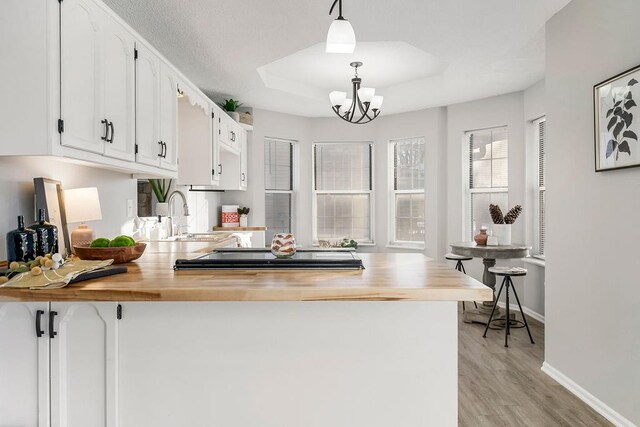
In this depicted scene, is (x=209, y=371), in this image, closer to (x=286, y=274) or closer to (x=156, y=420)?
(x=156, y=420)

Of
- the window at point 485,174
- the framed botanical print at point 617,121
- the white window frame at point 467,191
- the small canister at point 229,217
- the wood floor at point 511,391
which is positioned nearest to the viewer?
the framed botanical print at point 617,121

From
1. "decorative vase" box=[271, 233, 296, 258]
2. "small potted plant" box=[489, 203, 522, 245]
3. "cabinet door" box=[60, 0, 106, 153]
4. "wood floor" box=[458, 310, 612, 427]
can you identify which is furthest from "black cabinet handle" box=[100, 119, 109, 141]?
"small potted plant" box=[489, 203, 522, 245]

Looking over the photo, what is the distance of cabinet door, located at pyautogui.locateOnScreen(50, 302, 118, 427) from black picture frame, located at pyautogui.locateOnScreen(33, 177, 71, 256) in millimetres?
717

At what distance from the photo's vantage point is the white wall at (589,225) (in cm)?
237

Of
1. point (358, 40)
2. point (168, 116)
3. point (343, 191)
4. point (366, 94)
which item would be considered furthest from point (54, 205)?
point (343, 191)

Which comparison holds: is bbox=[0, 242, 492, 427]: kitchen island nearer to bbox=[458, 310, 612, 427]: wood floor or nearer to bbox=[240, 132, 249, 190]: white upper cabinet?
bbox=[458, 310, 612, 427]: wood floor

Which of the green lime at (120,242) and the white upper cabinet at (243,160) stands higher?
the white upper cabinet at (243,160)

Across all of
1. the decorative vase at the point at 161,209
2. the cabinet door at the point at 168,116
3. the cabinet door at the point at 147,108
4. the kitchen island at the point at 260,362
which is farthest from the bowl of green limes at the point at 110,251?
the decorative vase at the point at 161,209

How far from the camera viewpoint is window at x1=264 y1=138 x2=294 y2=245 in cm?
618

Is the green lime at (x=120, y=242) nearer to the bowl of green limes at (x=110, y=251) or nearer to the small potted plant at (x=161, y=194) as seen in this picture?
the bowl of green limes at (x=110, y=251)

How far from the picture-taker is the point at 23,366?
168 cm

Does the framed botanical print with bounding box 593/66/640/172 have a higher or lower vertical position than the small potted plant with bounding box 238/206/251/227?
higher

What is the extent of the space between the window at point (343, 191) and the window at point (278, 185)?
406 mm

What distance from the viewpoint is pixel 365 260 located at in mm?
2244
